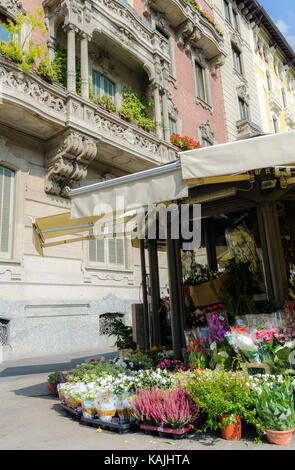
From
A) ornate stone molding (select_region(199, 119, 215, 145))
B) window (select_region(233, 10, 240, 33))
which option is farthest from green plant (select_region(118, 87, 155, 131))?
window (select_region(233, 10, 240, 33))

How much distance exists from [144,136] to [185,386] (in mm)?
11322

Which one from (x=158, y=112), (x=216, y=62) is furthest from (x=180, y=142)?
(x=216, y=62)

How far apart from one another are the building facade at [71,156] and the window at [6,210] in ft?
0.10

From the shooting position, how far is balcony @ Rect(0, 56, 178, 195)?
32.0 feet

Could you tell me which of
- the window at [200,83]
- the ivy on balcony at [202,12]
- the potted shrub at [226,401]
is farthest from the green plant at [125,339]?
the ivy on balcony at [202,12]

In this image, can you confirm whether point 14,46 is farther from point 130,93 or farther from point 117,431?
point 117,431

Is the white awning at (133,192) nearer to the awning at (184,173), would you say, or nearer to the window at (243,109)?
the awning at (184,173)

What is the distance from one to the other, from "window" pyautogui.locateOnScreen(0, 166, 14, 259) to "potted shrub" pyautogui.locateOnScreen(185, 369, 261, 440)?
327 inches

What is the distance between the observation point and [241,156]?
Result: 361 cm

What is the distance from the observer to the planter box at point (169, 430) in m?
3.08

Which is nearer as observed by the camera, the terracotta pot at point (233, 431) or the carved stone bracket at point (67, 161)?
the terracotta pot at point (233, 431)

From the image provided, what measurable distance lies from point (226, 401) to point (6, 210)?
30.0 ft

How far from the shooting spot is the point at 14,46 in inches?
396

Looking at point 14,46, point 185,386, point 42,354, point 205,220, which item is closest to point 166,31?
point 14,46
